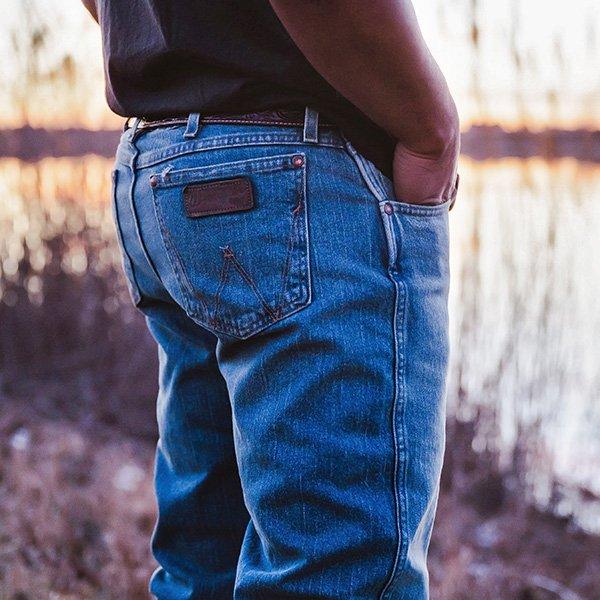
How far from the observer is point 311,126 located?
108 centimetres

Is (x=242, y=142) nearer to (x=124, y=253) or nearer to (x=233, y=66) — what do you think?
(x=233, y=66)

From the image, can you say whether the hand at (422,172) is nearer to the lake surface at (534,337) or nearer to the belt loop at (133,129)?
the belt loop at (133,129)

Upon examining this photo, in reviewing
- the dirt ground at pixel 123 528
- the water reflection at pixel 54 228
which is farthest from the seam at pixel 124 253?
the water reflection at pixel 54 228

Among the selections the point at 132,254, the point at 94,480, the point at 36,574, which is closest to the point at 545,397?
the point at 94,480

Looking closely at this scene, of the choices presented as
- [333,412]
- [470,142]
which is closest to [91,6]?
[333,412]

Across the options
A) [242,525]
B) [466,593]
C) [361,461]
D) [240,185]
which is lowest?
[466,593]

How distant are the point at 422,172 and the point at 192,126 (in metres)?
0.32

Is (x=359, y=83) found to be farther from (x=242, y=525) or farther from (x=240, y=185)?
(x=242, y=525)

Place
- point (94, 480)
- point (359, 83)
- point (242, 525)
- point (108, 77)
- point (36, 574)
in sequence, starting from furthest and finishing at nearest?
1. point (94, 480)
2. point (36, 574)
3. point (242, 525)
4. point (108, 77)
5. point (359, 83)

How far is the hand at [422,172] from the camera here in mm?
1109

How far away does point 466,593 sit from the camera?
2.46 metres

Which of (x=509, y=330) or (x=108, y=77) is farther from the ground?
(x=108, y=77)

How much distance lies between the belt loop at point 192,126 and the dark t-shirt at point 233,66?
0.01 metres

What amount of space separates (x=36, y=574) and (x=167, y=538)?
1125mm
